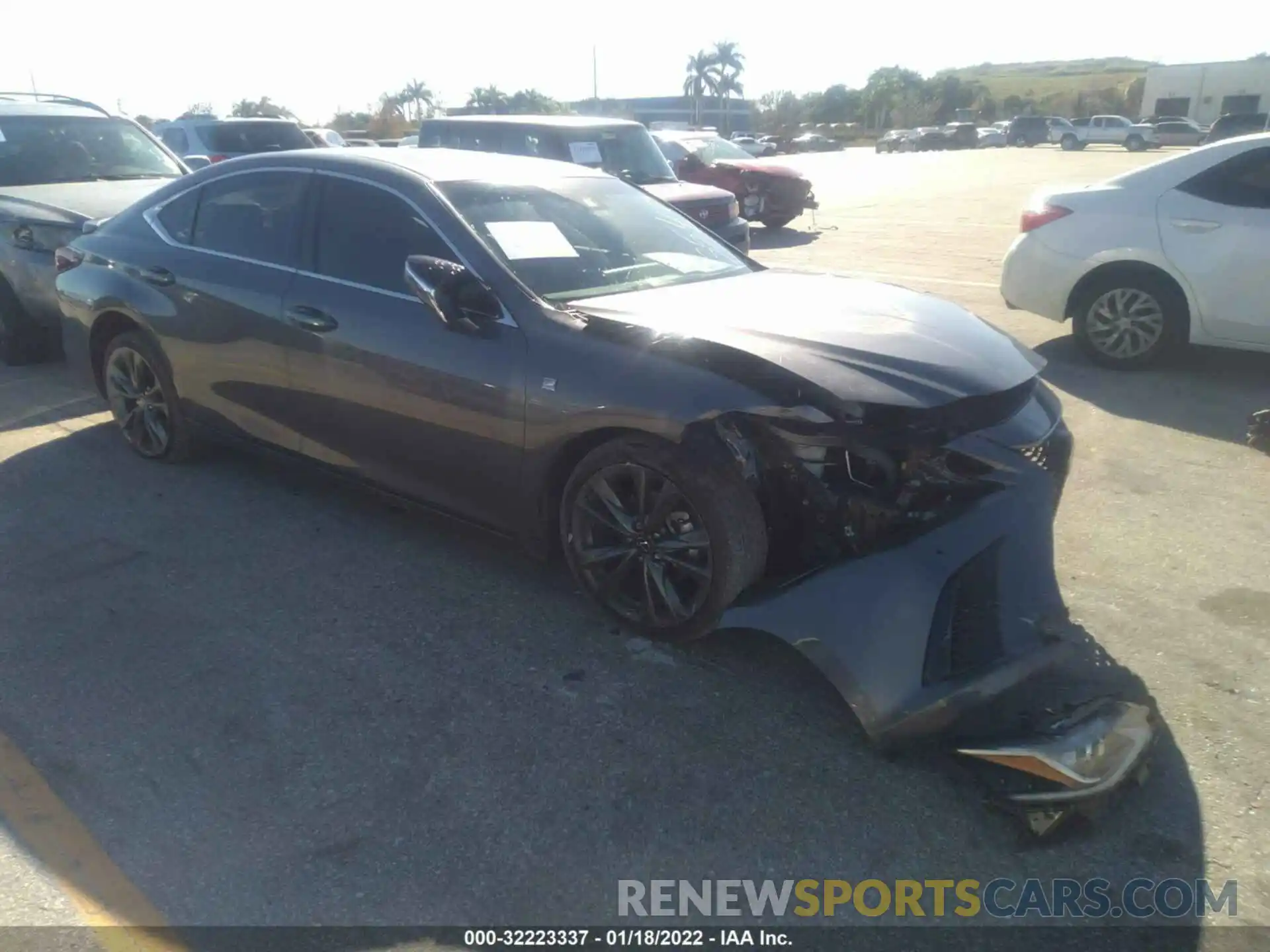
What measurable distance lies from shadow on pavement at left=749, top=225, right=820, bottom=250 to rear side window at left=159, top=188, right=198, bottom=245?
10212mm

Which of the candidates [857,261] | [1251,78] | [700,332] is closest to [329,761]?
[700,332]

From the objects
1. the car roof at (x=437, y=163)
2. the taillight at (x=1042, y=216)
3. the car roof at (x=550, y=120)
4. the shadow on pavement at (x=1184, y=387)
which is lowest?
the shadow on pavement at (x=1184, y=387)

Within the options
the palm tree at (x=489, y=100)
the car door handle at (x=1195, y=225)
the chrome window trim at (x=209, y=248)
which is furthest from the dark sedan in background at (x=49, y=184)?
the palm tree at (x=489, y=100)

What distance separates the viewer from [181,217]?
534cm

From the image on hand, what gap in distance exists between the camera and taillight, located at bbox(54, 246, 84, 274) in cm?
573

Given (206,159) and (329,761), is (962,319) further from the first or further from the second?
(206,159)

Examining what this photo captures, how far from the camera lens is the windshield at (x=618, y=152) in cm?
1106

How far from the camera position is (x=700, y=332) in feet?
11.9

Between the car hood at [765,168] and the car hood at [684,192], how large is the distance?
460cm

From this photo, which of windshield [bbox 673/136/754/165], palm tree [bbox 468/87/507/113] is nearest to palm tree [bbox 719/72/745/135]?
palm tree [bbox 468/87/507/113]

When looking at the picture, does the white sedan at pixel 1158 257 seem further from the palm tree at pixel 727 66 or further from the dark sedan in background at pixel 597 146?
the palm tree at pixel 727 66

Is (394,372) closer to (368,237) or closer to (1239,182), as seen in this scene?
(368,237)

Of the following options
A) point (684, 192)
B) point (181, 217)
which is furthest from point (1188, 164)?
point (181, 217)

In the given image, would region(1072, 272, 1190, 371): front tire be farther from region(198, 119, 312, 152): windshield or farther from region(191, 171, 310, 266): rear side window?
region(198, 119, 312, 152): windshield
